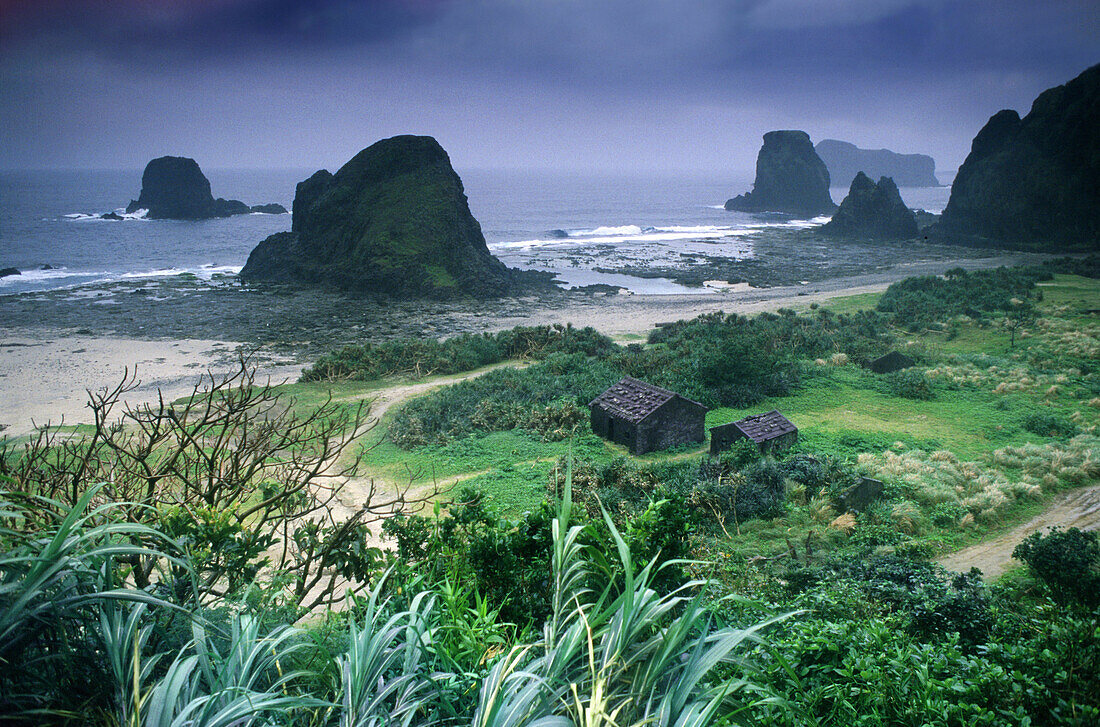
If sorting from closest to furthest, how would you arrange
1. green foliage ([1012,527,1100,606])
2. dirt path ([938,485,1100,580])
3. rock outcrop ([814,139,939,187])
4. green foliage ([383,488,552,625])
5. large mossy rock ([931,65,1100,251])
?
green foliage ([383,488,552,625])
green foliage ([1012,527,1100,606])
dirt path ([938,485,1100,580])
large mossy rock ([931,65,1100,251])
rock outcrop ([814,139,939,187])

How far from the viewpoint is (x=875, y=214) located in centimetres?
8025

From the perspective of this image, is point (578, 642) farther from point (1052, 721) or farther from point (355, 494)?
point (355, 494)

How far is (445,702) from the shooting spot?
3643 millimetres

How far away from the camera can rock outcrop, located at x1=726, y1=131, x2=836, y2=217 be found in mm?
117000

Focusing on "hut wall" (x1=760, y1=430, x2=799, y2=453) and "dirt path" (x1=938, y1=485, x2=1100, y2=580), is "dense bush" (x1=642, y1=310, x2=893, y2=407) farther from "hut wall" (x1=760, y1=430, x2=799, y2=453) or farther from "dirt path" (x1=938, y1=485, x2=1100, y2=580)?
"dirt path" (x1=938, y1=485, x2=1100, y2=580)

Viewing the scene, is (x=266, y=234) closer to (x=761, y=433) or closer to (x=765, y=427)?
(x=765, y=427)

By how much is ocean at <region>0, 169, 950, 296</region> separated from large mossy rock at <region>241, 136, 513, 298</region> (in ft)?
26.8

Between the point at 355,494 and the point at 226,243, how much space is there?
72799 mm

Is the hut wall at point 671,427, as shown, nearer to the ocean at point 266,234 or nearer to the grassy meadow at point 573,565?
the grassy meadow at point 573,565

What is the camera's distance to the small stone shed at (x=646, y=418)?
19.8 m

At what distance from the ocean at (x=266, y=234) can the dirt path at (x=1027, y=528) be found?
4297 centimetres

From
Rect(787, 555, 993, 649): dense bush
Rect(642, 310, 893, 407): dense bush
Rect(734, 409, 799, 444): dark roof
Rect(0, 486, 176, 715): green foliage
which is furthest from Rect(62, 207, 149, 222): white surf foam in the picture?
Rect(0, 486, 176, 715): green foliage


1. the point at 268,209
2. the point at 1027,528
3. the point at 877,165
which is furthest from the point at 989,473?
the point at 877,165

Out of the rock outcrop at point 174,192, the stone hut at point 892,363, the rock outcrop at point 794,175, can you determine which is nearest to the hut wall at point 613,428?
the stone hut at point 892,363
